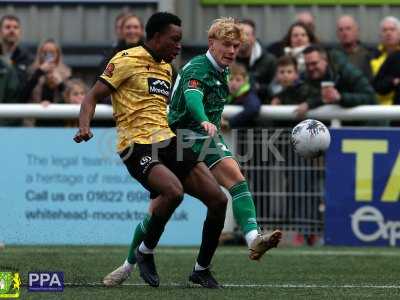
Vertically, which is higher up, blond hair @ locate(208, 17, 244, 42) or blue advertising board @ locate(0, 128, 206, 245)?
blond hair @ locate(208, 17, 244, 42)

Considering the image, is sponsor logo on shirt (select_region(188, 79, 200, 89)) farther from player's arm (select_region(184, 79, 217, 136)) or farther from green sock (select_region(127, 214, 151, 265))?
green sock (select_region(127, 214, 151, 265))

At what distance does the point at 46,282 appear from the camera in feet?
28.0

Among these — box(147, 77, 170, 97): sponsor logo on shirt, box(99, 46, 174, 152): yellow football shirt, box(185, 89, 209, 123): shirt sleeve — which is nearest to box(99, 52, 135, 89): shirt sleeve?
box(99, 46, 174, 152): yellow football shirt

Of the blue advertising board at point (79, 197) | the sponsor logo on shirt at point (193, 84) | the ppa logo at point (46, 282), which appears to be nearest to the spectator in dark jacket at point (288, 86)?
the blue advertising board at point (79, 197)

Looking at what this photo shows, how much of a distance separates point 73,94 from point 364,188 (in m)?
3.42

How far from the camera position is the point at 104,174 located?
12961mm

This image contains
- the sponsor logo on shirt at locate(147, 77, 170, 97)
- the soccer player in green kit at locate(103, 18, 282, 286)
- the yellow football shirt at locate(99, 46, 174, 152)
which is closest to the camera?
the yellow football shirt at locate(99, 46, 174, 152)

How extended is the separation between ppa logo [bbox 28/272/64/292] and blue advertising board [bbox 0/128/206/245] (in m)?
4.24

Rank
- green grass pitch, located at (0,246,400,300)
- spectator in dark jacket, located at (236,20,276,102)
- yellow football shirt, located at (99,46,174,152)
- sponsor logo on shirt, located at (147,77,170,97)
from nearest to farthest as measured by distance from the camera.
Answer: green grass pitch, located at (0,246,400,300), yellow football shirt, located at (99,46,174,152), sponsor logo on shirt, located at (147,77,170,97), spectator in dark jacket, located at (236,20,276,102)

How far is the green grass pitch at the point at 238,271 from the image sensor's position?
8328mm

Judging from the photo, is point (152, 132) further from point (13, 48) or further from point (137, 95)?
point (13, 48)

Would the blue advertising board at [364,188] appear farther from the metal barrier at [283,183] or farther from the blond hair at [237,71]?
the blond hair at [237,71]

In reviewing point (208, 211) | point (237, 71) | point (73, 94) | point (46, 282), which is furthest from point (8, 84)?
point (46, 282)

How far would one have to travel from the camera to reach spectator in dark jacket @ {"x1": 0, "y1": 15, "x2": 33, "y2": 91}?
13.8m
